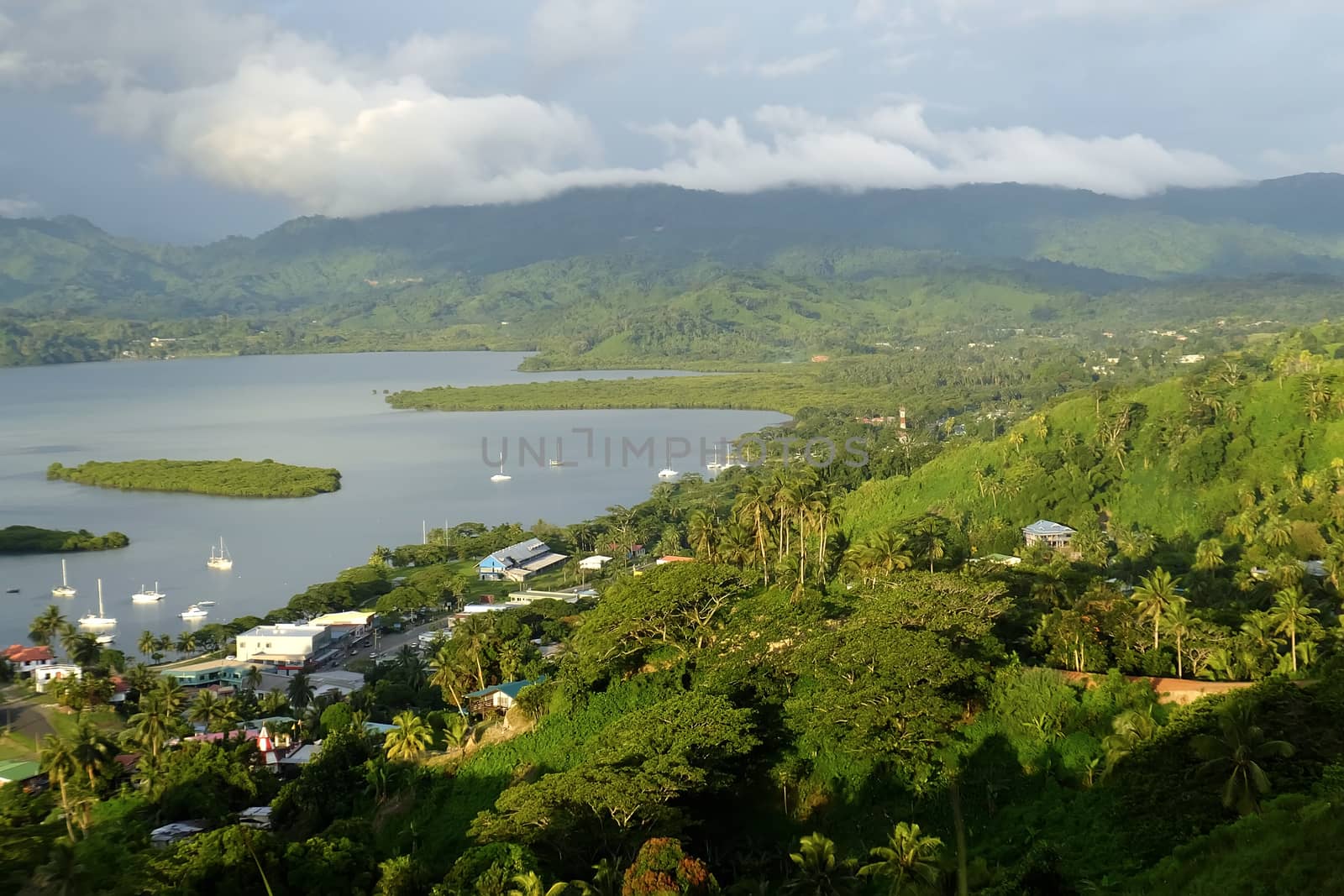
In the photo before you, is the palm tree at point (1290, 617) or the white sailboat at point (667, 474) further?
the white sailboat at point (667, 474)

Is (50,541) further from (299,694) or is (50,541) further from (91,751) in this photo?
(91,751)

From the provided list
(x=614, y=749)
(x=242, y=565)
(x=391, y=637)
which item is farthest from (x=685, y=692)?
(x=242, y=565)

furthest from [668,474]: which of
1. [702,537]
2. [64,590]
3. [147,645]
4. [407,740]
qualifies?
[407,740]

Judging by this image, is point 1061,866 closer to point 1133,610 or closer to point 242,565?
point 1133,610

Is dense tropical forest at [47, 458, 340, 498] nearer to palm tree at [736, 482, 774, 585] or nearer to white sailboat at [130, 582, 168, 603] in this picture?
white sailboat at [130, 582, 168, 603]

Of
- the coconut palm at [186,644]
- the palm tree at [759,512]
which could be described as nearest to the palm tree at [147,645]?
the coconut palm at [186,644]

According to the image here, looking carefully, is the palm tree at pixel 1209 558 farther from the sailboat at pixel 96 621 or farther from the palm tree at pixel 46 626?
the sailboat at pixel 96 621
